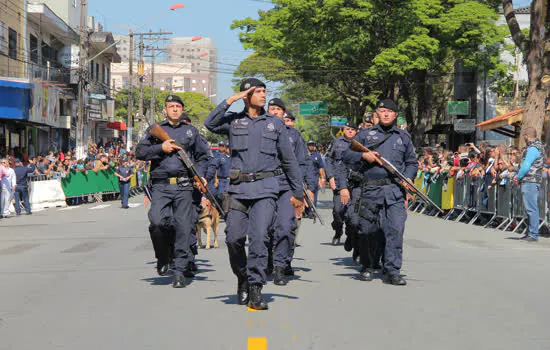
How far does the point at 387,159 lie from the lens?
30.2ft

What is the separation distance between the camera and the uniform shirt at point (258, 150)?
729cm

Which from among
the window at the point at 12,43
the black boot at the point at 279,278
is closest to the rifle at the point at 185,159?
the black boot at the point at 279,278

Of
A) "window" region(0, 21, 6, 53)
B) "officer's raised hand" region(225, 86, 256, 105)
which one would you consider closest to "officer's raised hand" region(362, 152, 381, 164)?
"officer's raised hand" region(225, 86, 256, 105)

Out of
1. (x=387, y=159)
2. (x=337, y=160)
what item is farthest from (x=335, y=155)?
(x=387, y=159)

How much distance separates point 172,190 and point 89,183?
2301cm

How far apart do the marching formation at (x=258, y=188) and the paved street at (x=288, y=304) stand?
364 millimetres

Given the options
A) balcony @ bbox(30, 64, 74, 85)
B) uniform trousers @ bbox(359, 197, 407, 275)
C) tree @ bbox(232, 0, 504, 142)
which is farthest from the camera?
balcony @ bbox(30, 64, 74, 85)

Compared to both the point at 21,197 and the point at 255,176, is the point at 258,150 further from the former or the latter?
the point at 21,197

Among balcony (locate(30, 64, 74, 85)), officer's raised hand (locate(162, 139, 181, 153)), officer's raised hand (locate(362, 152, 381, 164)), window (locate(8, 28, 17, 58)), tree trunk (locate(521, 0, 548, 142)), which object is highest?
window (locate(8, 28, 17, 58))

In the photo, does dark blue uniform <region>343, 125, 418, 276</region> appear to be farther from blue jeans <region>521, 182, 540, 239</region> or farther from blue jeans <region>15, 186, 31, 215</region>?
blue jeans <region>15, 186, 31, 215</region>

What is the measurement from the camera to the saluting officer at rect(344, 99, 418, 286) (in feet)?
29.8

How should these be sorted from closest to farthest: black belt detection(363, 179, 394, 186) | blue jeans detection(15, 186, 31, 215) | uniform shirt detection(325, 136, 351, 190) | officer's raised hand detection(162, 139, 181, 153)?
1. officer's raised hand detection(162, 139, 181, 153)
2. black belt detection(363, 179, 394, 186)
3. uniform shirt detection(325, 136, 351, 190)
4. blue jeans detection(15, 186, 31, 215)

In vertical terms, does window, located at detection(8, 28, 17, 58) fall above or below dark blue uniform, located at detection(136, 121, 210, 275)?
above

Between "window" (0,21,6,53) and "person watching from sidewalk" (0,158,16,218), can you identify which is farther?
"window" (0,21,6,53)
